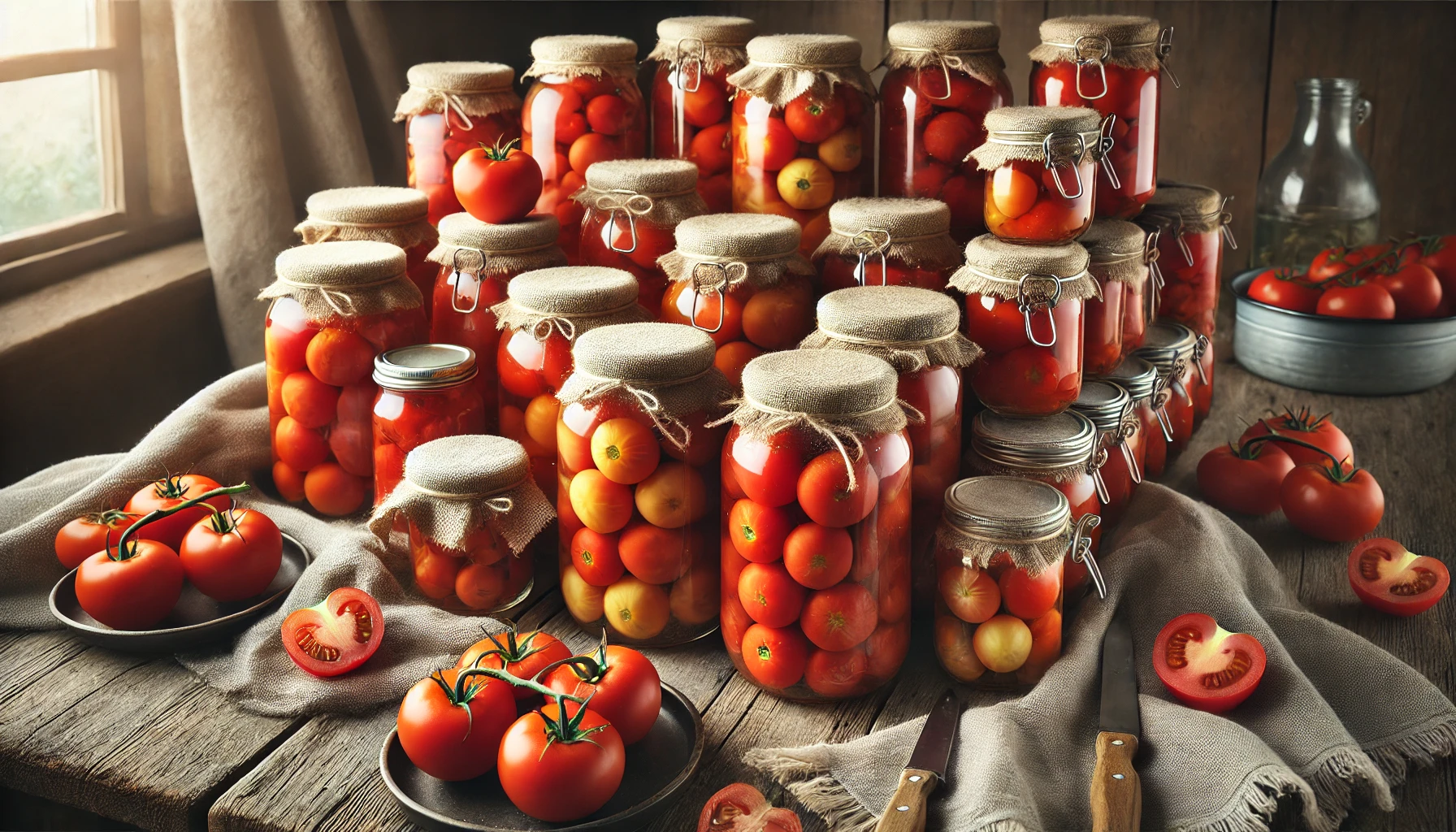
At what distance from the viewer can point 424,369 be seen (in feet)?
4.07

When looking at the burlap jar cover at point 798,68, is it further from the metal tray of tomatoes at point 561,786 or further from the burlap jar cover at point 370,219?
the metal tray of tomatoes at point 561,786

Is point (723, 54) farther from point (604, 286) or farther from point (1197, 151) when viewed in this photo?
point (1197, 151)

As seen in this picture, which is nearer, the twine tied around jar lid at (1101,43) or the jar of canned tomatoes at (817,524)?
the jar of canned tomatoes at (817,524)

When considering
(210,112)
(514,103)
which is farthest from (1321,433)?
(210,112)

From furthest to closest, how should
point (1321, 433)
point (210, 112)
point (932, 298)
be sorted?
point (210, 112) → point (1321, 433) → point (932, 298)

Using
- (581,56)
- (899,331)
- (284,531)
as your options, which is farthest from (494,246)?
(899,331)

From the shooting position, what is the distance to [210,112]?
1611 mm

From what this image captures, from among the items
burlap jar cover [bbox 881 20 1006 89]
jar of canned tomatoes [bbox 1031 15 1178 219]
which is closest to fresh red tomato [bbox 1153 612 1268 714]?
jar of canned tomatoes [bbox 1031 15 1178 219]

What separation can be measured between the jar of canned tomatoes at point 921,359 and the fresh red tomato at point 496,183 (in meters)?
0.39

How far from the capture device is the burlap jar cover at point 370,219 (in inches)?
55.2

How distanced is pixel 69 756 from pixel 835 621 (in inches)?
24.6

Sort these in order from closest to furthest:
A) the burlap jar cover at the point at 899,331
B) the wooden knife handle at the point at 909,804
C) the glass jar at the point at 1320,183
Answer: the wooden knife handle at the point at 909,804 < the burlap jar cover at the point at 899,331 < the glass jar at the point at 1320,183

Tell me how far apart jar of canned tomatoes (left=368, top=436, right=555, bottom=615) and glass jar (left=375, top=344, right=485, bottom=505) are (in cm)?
7

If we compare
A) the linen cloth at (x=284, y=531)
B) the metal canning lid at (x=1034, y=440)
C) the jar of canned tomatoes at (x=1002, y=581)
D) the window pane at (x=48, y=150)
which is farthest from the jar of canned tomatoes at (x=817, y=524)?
the window pane at (x=48, y=150)
